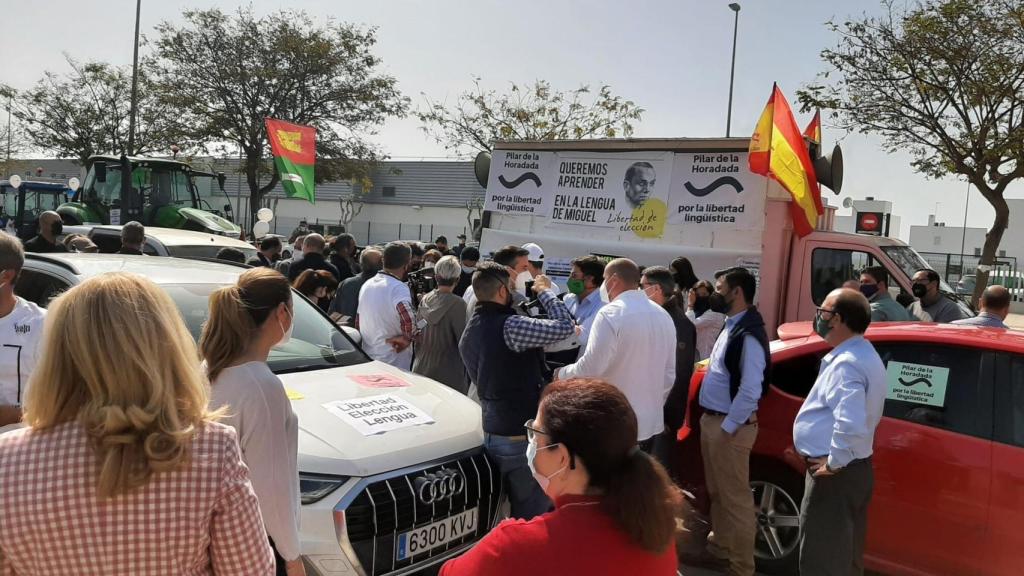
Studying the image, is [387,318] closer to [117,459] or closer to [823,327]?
[823,327]

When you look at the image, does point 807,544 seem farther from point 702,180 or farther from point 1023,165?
point 1023,165

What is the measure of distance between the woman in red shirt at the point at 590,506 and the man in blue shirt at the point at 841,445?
2.13m

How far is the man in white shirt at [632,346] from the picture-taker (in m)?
4.35

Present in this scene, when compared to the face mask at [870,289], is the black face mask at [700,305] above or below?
below

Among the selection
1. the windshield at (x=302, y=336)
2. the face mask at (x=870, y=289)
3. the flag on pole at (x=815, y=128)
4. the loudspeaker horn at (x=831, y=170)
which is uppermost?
the flag on pole at (x=815, y=128)

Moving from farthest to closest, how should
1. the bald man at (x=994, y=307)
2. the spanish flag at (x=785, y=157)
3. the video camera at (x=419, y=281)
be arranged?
1. the video camera at (x=419, y=281)
2. the spanish flag at (x=785, y=157)
3. the bald man at (x=994, y=307)

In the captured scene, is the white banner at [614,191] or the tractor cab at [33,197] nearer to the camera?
the white banner at [614,191]

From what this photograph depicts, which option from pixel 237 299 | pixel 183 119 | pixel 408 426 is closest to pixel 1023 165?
pixel 408 426

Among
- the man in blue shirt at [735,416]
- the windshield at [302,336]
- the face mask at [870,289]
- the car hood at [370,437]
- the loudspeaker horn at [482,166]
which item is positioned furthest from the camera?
the loudspeaker horn at [482,166]

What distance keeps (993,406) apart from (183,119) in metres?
26.7

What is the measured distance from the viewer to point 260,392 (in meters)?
2.47

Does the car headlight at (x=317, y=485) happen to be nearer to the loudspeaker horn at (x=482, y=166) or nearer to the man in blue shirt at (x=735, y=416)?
the man in blue shirt at (x=735, y=416)

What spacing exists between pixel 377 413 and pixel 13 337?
5.14 feet

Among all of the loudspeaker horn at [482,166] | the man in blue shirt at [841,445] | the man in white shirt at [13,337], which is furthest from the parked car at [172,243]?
the man in blue shirt at [841,445]
